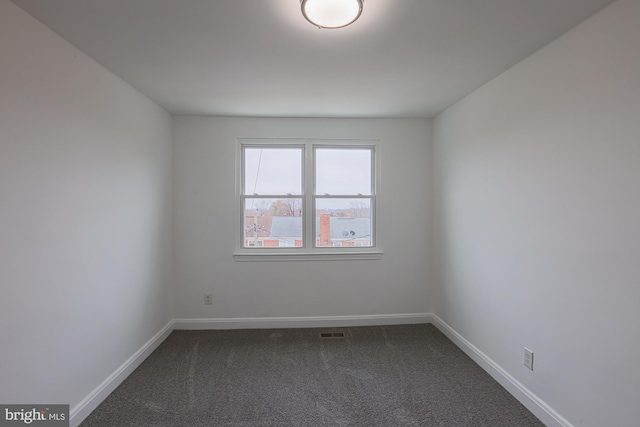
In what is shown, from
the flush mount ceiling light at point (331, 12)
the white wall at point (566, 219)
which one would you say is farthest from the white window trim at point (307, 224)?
the flush mount ceiling light at point (331, 12)

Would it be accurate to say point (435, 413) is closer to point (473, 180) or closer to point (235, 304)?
point (473, 180)

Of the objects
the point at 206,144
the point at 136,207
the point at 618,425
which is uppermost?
the point at 206,144

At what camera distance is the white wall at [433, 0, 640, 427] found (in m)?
1.50

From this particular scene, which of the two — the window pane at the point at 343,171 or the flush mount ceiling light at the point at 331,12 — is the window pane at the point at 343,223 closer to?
the window pane at the point at 343,171

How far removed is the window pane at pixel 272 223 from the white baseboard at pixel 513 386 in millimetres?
2015

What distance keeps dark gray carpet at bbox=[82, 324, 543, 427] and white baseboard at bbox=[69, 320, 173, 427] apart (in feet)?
0.16

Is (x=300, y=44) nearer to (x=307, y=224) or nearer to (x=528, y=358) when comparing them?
(x=307, y=224)

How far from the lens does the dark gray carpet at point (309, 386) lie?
2.03 meters

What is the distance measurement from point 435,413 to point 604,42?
8.09 feet

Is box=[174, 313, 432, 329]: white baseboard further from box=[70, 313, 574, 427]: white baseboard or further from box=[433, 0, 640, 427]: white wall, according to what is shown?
box=[433, 0, 640, 427]: white wall

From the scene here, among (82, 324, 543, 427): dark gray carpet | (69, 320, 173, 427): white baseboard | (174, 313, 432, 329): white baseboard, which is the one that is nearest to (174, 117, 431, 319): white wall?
(174, 313, 432, 329): white baseboard

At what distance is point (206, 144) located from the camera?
11.4 ft

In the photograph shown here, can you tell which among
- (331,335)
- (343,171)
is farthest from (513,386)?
(343,171)

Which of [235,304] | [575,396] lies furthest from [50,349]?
[575,396]
